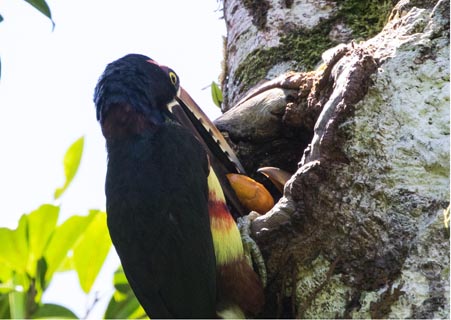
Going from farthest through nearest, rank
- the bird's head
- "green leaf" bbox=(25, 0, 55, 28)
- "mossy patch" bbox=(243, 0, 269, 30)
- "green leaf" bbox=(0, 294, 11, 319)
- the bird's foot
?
"mossy patch" bbox=(243, 0, 269, 30)
the bird's head
"green leaf" bbox=(0, 294, 11, 319)
the bird's foot
"green leaf" bbox=(25, 0, 55, 28)

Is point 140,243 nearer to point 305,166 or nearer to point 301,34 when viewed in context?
point 305,166

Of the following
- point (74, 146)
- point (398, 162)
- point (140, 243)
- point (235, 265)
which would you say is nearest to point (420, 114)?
point (398, 162)

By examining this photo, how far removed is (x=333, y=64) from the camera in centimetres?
304

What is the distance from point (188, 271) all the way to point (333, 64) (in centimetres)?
95

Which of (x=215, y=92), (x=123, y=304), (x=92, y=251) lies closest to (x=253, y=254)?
(x=123, y=304)

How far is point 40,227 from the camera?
10.6 feet

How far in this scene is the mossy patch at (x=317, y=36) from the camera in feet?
11.7

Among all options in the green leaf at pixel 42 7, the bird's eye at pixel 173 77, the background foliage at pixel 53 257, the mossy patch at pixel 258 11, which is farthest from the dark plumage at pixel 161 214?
the mossy patch at pixel 258 11

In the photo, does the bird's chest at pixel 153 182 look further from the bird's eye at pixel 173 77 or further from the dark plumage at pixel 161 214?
the bird's eye at pixel 173 77

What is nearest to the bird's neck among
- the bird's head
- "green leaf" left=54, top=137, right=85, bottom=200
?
the bird's head

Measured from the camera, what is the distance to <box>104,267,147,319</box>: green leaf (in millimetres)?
3178

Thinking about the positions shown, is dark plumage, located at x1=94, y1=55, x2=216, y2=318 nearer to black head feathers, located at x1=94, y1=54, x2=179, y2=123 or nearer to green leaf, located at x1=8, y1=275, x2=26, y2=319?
black head feathers, located at x1=94, y1=54, x2=179, y2=123

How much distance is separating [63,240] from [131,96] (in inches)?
25.8

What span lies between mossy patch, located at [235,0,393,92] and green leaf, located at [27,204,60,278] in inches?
44.0
